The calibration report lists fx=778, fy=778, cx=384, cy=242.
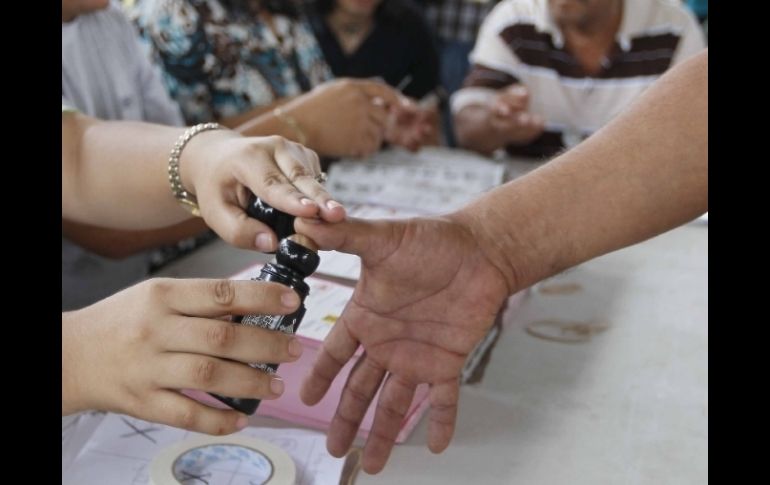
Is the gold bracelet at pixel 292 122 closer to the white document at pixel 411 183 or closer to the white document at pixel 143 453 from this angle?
the white document at pixel 411 183

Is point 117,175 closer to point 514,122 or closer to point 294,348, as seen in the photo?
point 294,348

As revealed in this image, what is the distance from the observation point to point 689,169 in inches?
30.5

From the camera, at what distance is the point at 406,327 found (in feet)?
2.29

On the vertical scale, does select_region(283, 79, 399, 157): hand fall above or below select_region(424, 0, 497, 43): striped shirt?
above

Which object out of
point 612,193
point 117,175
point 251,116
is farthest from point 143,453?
point 251,116

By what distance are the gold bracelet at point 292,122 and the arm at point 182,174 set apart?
350 mm

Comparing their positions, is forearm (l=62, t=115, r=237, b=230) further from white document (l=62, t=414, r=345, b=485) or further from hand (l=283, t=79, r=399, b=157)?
hand (l=283, t=79, r=399, b=157)

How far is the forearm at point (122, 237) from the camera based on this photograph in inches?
36.1

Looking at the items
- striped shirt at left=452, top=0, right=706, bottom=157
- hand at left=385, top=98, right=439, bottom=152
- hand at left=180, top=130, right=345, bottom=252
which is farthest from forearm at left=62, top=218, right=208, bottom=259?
striped shirt at left=452, top=0, right=706, bottom=157

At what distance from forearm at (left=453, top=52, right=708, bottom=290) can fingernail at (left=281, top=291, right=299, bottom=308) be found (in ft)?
0.94

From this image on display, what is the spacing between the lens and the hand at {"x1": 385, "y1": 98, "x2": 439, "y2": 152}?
4.73ft

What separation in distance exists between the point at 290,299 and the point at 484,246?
0.28m
